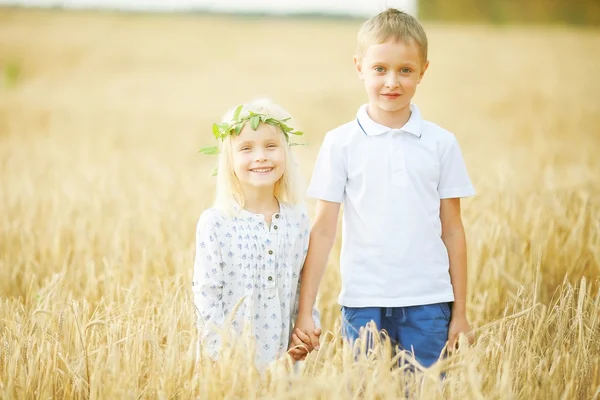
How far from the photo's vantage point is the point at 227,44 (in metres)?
22.5

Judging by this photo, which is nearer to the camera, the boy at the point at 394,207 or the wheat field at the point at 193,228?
the wheat field at the point at 193,228

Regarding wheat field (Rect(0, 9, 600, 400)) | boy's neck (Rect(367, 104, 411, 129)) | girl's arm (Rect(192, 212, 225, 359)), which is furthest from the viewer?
boy's neck (Rect(367, 104, 411, 129))

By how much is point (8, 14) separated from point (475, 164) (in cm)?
2152

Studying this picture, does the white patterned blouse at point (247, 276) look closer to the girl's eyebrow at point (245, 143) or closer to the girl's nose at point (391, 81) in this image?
the girl's eyebrow at point (245, 143)

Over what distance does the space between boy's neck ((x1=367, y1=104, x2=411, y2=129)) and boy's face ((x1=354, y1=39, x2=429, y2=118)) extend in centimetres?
3

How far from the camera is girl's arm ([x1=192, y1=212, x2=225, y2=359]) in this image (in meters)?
2.47

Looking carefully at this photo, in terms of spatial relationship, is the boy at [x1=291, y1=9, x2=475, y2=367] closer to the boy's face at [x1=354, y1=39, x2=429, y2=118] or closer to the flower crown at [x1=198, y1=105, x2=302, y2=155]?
the boy's face at [x1=354, y1=39, x2=429, y2=118]

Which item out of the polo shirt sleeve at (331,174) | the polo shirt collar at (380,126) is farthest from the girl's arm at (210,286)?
the polo shirt collar at (380,126)

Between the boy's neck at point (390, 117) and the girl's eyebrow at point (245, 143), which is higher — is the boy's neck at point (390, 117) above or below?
above

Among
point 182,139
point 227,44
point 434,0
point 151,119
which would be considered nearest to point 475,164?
point 182,139

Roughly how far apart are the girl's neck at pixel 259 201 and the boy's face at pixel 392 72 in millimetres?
523

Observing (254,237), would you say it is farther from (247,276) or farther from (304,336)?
(304,336)

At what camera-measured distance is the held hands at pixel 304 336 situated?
253cm

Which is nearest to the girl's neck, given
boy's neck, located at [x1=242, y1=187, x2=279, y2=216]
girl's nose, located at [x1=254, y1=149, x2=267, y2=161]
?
boy's neck, located at [x1=242, y1=187, x2=279, y2=216]
